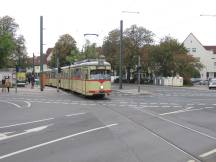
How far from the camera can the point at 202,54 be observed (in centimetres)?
13925

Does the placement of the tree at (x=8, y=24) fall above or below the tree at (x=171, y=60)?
above

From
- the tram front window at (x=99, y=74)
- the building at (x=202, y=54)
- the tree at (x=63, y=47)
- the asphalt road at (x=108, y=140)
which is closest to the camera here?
the asphalt road at (x=108, y=140)

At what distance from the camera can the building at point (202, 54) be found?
13875cm

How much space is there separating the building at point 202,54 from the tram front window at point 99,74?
334 feet

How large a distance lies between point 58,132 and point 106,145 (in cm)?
354

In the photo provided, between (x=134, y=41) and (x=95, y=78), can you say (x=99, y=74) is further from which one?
(x=134, y=41)

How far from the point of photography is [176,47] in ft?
328

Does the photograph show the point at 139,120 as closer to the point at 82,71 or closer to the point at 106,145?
the point at 106,145

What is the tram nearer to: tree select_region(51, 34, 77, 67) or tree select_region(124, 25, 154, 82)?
tree select_region(124, 25, 154, 82)

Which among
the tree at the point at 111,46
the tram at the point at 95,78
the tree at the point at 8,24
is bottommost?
the tram at the point at 95,78

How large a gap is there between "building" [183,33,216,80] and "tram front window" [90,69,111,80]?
334ft

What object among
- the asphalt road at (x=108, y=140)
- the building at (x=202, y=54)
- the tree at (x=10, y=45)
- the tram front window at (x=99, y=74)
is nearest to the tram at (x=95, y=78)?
the tram front window at (x=99, y=74)

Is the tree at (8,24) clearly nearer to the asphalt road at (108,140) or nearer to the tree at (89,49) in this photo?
the tree at (89,49)

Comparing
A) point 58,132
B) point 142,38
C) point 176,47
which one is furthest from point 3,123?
point 142,38
